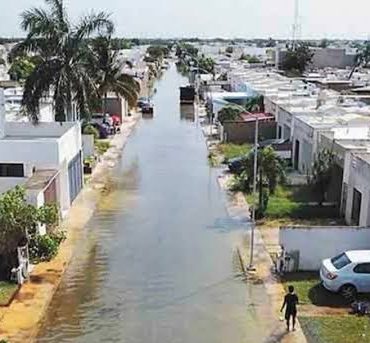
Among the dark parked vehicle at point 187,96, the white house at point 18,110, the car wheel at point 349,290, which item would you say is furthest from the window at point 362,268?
the dark parked vehicle at point 187,96

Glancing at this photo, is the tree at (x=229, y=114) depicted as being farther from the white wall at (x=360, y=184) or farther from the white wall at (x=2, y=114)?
the white wall at (x=360, y=184)

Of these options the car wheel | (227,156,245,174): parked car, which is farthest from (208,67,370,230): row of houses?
the car wheel

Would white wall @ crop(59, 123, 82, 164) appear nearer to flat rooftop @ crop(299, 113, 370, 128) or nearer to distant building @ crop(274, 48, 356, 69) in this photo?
flat rooftop @ crop(299, 113, 370, 128)

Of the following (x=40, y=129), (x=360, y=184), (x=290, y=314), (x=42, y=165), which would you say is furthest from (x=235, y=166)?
(x=290, y=314)

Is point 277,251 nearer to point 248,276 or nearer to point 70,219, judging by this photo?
point 248,276

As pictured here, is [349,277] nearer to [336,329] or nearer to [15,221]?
[336,329]

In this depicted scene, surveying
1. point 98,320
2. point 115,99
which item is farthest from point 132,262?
point 115,99
